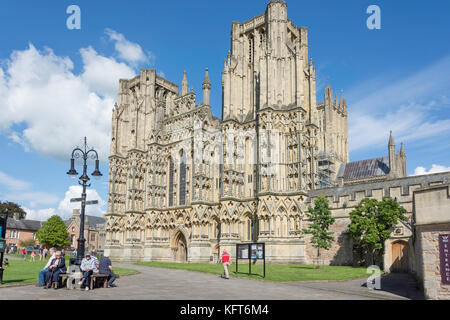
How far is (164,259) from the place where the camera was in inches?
1823

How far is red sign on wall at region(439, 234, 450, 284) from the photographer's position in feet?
43.7

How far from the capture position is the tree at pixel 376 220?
93.5ft

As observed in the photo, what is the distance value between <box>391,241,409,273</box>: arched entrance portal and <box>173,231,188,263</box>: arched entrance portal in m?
24.0

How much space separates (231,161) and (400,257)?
17901 millimetres

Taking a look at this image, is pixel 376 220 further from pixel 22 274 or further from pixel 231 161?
pixel 22 274

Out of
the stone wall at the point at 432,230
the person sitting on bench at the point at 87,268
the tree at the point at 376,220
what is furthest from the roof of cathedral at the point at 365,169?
the person sitting on bench at the point at 87,268

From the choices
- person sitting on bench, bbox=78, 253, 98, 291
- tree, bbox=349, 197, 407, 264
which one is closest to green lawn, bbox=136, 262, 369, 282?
tree, bbox=349, 197, 407, 264

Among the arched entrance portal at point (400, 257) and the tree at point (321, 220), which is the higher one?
the tree at point (321, 220)

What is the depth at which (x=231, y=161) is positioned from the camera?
40281 millimetres

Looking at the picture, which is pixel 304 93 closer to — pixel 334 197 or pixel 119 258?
pixel 334 197

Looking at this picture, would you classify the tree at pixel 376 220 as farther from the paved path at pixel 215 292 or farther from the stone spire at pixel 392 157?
the stone spire at pixel 392 157

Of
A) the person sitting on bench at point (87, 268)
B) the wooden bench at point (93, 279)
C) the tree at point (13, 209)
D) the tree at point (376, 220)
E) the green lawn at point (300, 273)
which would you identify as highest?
the tree at point (13, 209)

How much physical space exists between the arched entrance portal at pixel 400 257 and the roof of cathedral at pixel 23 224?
7800 centimetres
